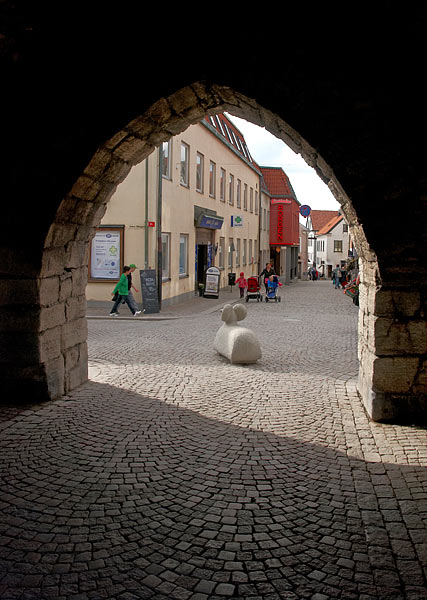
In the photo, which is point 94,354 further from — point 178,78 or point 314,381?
point 178,78

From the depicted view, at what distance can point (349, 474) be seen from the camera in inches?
174

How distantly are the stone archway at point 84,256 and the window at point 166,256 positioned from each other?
460 inches

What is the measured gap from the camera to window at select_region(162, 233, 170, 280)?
61.9 ft

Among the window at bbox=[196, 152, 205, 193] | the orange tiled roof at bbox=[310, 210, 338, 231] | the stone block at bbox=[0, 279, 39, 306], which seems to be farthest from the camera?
the orange tiled roof at bbox=[310, 210, 338, 231]

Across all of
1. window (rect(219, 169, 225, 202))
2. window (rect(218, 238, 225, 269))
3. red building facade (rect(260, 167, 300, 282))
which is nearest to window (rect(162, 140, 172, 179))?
window (rect(219, 169, 225, 202))

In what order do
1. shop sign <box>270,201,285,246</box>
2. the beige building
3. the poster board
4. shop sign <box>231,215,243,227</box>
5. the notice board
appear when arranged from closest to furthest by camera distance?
the notice board → the beige building → the poster board → shop sign <box>231,215,243,227</box> → shop sign <box>270,201,285,246</box>

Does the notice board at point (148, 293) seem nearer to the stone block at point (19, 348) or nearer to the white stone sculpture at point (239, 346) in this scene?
the white stone sculpture at point (239, 346)

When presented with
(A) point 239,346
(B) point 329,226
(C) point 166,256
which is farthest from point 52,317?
(B) point 329,226

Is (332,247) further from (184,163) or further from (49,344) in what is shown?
(49,344)

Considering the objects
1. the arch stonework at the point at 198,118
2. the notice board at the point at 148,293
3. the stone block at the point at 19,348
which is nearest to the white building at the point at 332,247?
the notice board at the point at 148,293

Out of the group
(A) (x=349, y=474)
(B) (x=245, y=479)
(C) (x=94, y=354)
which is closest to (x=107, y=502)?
(B) (x=245, y=479)

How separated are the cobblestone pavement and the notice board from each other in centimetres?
890

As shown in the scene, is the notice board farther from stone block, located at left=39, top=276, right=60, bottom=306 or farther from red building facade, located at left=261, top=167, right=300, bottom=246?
red building facade, located at left=261, top=167, right=300, bottom=246

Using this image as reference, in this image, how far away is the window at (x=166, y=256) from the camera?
1888 cm
